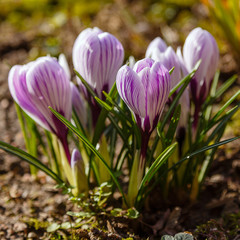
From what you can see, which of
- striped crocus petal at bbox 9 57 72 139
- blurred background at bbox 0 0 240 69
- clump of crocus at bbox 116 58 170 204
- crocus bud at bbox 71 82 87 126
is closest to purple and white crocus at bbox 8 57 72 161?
striped crocus petal at bbox 9 57 72 139

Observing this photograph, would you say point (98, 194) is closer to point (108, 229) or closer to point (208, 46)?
point (108, 229)

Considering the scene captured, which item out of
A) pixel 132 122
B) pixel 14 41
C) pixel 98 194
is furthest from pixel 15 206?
pixel 14 41

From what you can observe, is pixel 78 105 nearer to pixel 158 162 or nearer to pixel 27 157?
pixel 27 157

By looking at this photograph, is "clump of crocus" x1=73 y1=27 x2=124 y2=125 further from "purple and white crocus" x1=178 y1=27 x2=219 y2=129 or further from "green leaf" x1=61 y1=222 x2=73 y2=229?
"green leaf" x1=61 y1=222 x2=73 y2=229

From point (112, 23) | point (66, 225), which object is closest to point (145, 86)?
point (66, 225)

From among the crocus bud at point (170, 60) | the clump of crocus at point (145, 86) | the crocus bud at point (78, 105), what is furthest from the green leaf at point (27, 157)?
the crocus bud at point (170, 60)

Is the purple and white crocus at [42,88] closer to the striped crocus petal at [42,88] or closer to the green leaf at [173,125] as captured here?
the striped crocus petal at [42,88]
